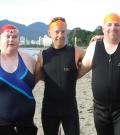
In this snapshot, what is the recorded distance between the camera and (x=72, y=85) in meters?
5.85

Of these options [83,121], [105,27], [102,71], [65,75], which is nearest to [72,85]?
[65,75]

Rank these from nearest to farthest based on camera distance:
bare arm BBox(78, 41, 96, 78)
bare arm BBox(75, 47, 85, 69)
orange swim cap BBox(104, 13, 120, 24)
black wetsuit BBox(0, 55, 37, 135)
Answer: black wetsuit BBox(0, 55, 37, 135), orange swim cap BBox(104, 13, 120, 24), bare arm BBox(78, 41, 96, 78), bare arm BBox(75, 47, 85, 69)

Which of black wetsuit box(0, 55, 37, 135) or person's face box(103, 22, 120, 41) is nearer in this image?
black wetsuit box(0, 55, 37, 135)

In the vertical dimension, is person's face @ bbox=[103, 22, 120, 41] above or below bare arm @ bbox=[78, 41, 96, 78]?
above

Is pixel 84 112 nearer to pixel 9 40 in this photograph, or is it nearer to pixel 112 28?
pixel 112 28

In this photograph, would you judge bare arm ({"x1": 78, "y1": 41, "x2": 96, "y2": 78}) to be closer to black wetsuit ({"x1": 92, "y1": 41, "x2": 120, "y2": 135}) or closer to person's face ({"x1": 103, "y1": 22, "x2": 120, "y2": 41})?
black wetsuit ({"x1": 92, "y1": 41, "x2": 120, "y2": 135})

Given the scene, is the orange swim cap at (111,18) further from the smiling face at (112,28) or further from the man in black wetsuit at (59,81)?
the man in black wetsuit at (59,81)

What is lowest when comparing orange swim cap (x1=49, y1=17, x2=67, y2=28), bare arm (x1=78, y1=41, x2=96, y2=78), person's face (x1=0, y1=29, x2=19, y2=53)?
bare arm (x1=78, y1=41, x2=96, y2=78)

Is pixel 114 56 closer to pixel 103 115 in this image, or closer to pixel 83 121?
pixel 103 115

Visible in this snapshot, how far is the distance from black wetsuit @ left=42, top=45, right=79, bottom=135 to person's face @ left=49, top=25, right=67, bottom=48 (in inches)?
3.8

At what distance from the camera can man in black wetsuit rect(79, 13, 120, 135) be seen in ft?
17.8

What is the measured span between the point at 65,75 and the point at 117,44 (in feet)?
2.87

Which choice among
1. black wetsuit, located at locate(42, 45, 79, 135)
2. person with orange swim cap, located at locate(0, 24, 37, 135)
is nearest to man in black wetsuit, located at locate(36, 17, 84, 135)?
black wetsuit, located at locate(42, 45, 79, 135)

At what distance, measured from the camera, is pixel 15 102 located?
16.7 feet
